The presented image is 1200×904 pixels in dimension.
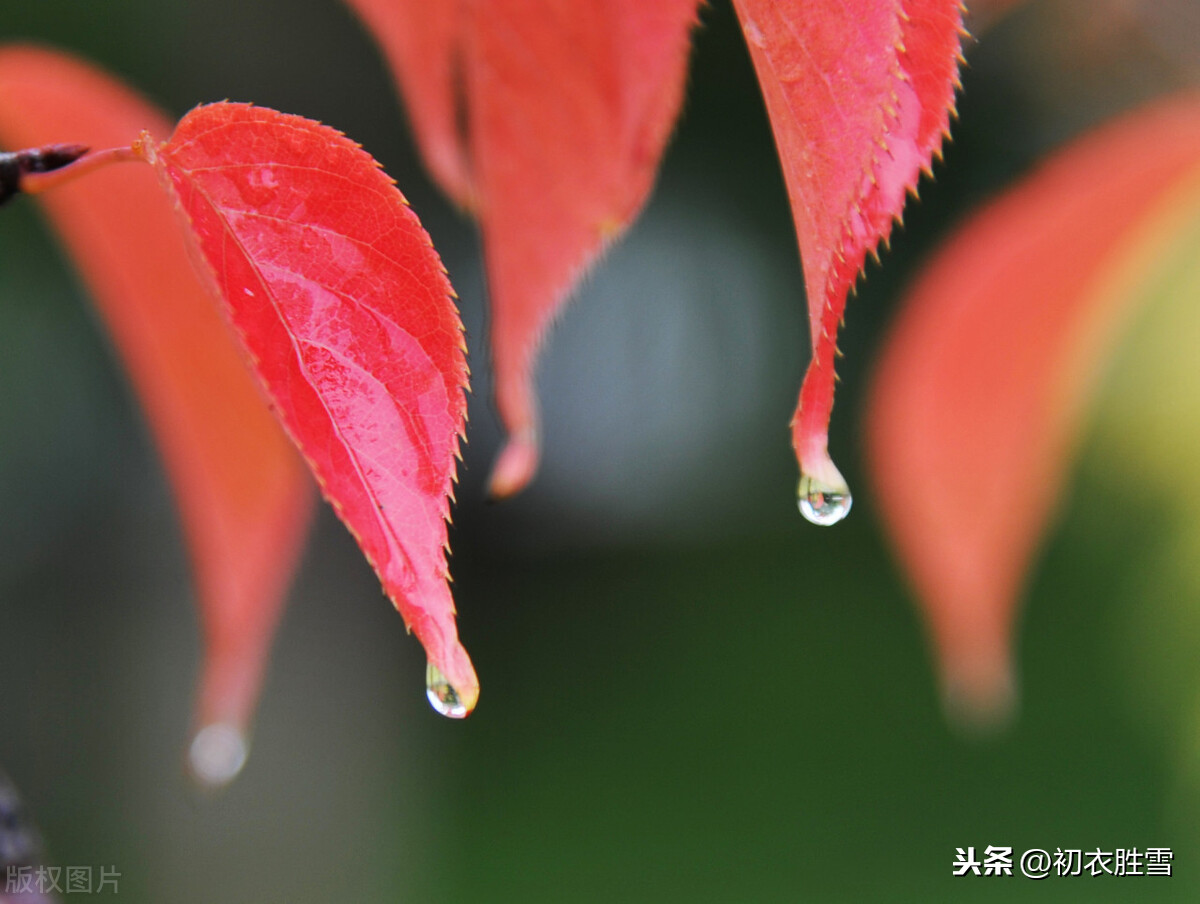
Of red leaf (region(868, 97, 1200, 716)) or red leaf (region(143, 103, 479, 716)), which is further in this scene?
red leaf (region(868, 97, 1200, 716))

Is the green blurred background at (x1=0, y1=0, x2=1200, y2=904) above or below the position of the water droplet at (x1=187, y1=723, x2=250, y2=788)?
below

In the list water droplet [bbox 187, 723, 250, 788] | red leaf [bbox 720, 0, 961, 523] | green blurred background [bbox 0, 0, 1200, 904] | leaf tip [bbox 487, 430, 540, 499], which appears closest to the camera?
red leaf [bbox 720, 0, 961, 523]

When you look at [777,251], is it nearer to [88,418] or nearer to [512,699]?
[512,699]

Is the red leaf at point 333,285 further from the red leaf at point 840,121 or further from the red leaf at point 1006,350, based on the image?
the red leaf at point 1006,350

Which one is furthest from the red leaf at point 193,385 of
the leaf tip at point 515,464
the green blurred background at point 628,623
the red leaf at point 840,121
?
the green blurred background at point 628,623

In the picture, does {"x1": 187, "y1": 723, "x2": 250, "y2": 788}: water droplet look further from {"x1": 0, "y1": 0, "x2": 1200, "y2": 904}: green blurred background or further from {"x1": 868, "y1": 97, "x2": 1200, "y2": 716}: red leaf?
{"x1": 0, "y1": 0, "x2": 1200, "y2": 904}: green blurred background

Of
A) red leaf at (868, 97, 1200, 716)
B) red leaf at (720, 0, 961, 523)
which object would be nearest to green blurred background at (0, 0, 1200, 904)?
red leaf at (868, 97, 1200, 716)

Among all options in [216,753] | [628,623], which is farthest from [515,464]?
[628,623]
